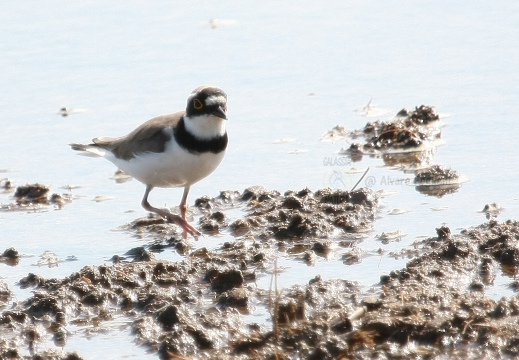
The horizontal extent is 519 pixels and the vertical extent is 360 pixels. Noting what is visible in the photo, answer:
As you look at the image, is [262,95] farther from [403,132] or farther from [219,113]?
[219,113]

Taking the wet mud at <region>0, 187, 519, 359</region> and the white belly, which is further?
the white belly

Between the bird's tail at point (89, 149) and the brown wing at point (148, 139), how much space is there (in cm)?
25

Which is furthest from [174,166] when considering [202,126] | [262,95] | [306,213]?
[262,95]

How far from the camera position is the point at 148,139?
8891 millimetres

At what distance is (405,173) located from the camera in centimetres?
949

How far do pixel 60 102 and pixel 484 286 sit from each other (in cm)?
640

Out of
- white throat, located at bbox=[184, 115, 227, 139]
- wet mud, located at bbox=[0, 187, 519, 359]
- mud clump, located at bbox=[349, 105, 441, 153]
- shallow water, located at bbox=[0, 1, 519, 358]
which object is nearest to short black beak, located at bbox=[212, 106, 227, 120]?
white throat, located at bbox=[184, 115, 227, 139]

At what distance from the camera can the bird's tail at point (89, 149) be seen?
9.78 meters

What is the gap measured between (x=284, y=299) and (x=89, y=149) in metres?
3.91

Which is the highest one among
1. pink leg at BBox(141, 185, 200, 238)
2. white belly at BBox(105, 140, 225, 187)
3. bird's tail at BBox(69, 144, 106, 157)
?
white belly at BBox(105, 140, 225, 187)

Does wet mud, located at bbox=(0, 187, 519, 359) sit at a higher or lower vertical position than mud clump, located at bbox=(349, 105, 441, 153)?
lower

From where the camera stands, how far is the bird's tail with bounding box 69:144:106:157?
9781 millimetres

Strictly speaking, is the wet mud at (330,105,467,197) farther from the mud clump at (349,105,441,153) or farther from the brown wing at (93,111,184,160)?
the brown wing at (93,111,184,160)

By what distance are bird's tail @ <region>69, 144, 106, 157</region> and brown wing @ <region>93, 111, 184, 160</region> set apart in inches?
10.0
